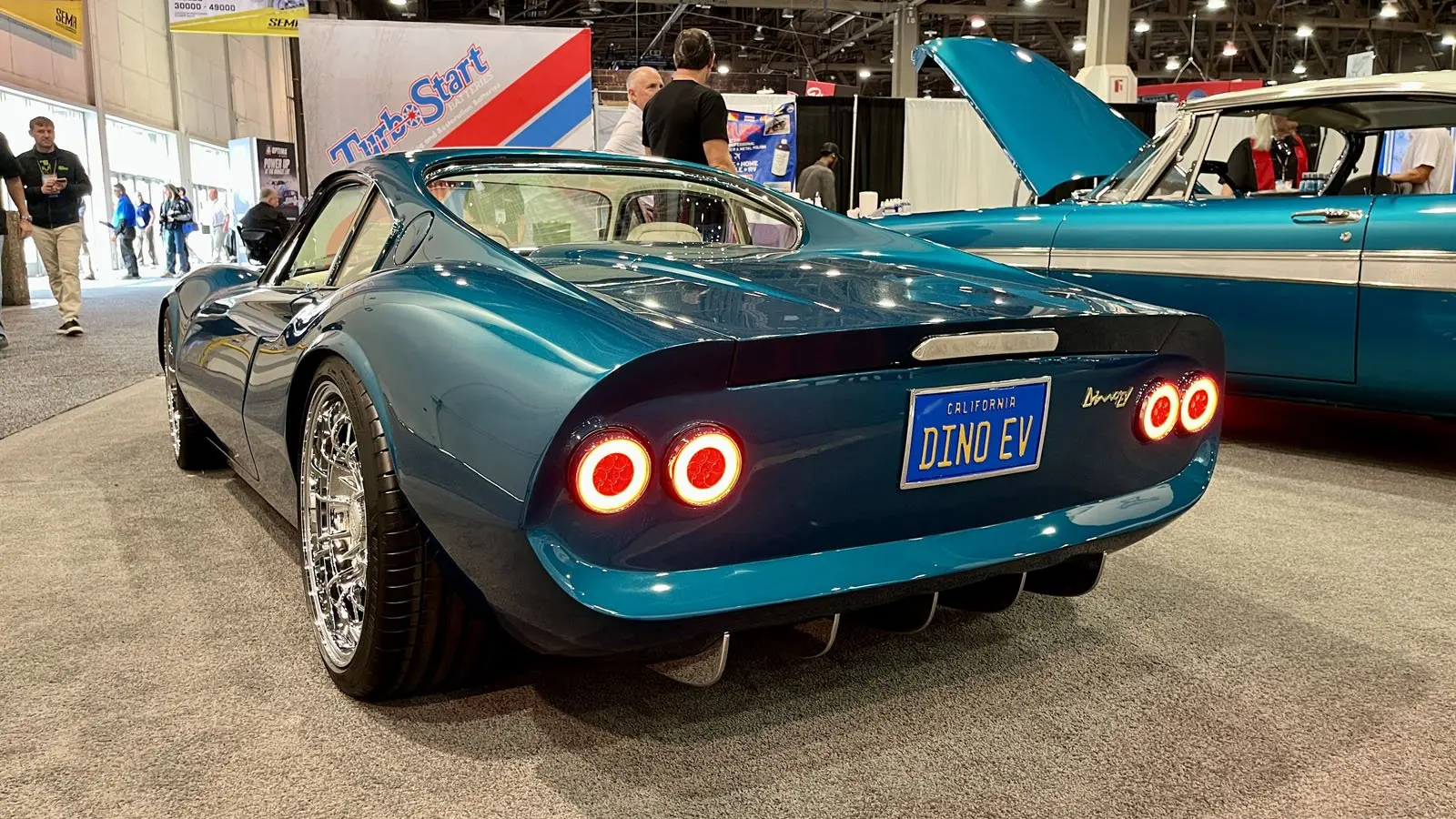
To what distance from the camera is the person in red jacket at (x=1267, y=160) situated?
5.15 m

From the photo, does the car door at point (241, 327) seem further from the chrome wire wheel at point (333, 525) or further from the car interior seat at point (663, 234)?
the car interior seat at point (663, 234)

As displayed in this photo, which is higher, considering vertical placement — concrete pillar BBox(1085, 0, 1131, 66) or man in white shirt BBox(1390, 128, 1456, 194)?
concrete pillar BBox(1085, 0, 1131, 66)

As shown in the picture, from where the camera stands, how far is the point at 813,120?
44.7ft

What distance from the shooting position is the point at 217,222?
66.8 feet

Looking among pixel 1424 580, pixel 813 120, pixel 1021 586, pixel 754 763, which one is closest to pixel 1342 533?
pixel 1424 580

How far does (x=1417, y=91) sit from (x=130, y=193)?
63.1ft

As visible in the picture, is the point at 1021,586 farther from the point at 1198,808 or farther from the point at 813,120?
the point at 813,120

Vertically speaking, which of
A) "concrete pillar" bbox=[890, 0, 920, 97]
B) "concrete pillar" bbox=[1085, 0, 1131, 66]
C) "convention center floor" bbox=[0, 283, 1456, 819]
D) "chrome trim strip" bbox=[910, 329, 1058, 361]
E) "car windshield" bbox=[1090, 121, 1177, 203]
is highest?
"concrete pillar" bbox=[890, 0, 920, 97]

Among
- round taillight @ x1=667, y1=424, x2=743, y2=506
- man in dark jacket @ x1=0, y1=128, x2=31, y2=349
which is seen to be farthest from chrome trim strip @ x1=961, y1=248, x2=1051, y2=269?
man in dark jacket @ x1=0, y1=128, x2=31, y2=349

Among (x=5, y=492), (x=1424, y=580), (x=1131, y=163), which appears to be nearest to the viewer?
(x=1424, y=580)

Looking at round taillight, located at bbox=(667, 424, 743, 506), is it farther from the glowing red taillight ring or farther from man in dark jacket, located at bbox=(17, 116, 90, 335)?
man in dark jacket, located at bbox=(17, 116, 90, 335)

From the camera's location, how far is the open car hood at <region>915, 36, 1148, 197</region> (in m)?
4.69

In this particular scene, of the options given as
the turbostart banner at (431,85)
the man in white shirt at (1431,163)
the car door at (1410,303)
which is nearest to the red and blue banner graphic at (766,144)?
the turbostart banner at (431,85)

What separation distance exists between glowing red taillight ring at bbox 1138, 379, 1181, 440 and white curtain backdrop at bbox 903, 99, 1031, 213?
460 inches
